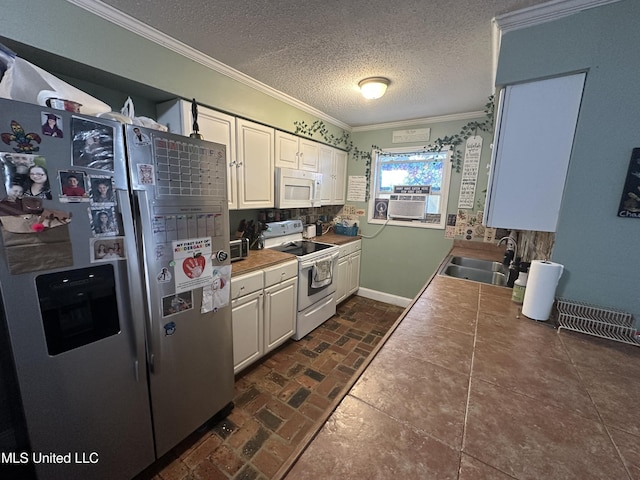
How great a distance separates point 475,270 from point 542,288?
1.05 metres

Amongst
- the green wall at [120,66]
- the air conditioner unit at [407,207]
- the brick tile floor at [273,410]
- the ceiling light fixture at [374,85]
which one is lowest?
the brick tile floor at [273,410]

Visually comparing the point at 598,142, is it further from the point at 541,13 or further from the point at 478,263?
the point at 478,263

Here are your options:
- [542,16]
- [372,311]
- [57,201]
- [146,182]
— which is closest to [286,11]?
[146,182]

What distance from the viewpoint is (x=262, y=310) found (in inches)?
84.3

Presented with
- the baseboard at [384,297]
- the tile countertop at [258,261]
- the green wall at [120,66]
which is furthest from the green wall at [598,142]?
the baseboard at [384,297]

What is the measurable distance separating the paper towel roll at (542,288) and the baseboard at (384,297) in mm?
2246

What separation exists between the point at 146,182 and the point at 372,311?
2.99 metres

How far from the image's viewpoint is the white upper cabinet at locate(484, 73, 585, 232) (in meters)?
1.20

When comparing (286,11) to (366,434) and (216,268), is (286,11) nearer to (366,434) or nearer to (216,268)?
(216,268)

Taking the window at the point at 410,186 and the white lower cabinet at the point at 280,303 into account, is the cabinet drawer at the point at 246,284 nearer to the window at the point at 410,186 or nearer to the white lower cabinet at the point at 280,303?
the white lower cabinet at the point at 280,303

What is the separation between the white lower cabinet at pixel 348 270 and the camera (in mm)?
3289

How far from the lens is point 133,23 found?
4.66ft

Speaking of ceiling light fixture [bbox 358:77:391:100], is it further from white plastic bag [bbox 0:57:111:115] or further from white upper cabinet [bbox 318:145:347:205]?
white plastic bag [bbox 0:57:111:115]

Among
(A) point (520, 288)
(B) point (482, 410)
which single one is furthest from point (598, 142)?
(B) point (482, 410)
